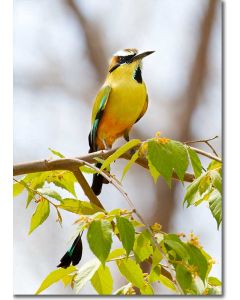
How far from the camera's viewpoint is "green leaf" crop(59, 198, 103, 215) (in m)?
1.25

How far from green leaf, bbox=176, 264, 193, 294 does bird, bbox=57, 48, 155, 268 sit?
2.32ft

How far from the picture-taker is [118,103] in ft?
5.90

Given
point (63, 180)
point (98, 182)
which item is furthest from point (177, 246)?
point (98, 182)

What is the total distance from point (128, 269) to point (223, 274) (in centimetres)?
32

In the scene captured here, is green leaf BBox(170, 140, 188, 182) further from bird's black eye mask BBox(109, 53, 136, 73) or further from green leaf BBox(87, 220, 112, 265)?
bird's black eye mask BBox(109, 53, 136, 73)

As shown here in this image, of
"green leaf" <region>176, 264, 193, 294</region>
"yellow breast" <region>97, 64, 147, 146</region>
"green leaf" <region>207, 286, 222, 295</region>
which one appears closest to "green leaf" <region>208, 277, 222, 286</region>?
"green leaf" <region>207, 286, 222, 295</region>

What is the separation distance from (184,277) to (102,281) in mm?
202

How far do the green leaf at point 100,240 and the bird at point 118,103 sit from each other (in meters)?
0.71

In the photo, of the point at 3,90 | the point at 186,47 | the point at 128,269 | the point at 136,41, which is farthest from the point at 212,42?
the point at 128,269

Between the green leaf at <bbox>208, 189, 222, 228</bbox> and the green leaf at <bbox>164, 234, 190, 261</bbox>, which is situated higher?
the green leaf at <bbox>208, 189, 222, 228</bbox>

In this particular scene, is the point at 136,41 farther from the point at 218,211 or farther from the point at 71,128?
the point at 218,211

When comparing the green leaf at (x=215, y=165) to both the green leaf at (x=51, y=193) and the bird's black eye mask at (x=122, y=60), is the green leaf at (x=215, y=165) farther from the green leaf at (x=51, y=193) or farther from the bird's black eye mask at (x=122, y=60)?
the bird's black eye mask at (x=122, y=60)

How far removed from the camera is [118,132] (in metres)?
1.78
